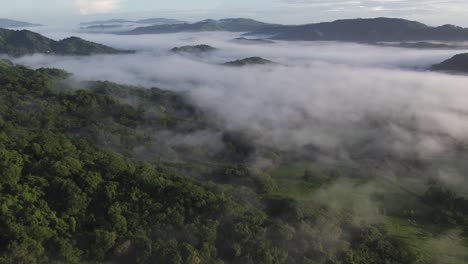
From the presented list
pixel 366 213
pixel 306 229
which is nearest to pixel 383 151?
pixel 366 213

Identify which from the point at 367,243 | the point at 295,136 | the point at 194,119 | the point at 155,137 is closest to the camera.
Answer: the point at 367,243

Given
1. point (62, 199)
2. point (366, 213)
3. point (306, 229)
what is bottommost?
point (366, 213)

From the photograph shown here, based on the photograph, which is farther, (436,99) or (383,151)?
(436,99)

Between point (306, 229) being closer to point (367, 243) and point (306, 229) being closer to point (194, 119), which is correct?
point (367, 243)

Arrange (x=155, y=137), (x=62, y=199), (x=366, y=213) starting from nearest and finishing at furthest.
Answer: (x=62, y=199), (x=366, y=213), (x=155, y=137)

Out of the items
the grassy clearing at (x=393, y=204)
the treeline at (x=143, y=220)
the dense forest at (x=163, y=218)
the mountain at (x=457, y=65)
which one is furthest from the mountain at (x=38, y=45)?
the treeline at (x=143, y=220)

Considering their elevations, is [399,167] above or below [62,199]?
below

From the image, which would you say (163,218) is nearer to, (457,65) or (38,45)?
(457,65)

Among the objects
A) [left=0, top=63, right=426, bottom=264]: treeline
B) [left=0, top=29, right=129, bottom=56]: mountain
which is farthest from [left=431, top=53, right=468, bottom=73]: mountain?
[left=0, top=29, right=129, bottom=56]: mountain
